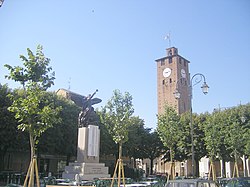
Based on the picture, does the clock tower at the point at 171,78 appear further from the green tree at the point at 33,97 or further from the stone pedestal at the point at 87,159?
the green tree at the point at 33,97

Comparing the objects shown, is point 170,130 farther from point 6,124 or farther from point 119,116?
point 6,124

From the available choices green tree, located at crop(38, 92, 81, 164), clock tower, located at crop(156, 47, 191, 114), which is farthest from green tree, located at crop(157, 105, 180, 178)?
clock tower, located at crop(156, 47, 191, 114)

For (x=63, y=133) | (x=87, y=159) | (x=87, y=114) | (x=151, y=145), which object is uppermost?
(x=87, y=114)

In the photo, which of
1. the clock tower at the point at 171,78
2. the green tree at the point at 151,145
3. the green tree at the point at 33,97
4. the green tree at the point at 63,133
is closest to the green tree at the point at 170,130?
the green tree at the point at 33,97

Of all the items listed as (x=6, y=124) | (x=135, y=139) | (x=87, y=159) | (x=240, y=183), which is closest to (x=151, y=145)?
(x=135, y=139)

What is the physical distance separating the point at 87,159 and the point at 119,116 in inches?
202

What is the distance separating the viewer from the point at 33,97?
1091 centimetres

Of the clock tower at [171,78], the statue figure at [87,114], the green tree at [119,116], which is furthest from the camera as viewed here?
the clock tower at [171,78]

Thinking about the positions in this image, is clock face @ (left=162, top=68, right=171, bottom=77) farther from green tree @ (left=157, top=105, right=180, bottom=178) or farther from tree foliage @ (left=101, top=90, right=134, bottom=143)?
tree foliage @ (left=101, top=90, right=134, bottom=143)

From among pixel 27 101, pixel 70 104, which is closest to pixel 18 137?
pixel 70 104

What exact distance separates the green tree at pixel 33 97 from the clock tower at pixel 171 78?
6347 centimetres

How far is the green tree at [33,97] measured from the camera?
35.4ft

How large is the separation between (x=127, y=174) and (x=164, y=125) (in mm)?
15529

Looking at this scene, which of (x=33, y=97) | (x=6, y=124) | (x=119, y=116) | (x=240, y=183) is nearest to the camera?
(x=33, y=97)
